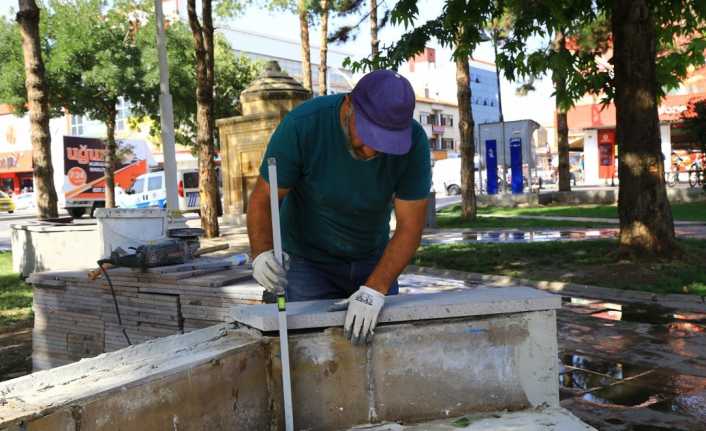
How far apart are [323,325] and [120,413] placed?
88 centimetres

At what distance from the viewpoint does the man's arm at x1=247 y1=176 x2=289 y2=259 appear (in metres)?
2.95

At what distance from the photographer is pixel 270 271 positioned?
282 cm

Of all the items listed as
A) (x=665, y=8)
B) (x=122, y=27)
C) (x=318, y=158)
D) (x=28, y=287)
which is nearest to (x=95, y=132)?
(x=122, y=27)

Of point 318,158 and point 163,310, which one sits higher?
point 318,158

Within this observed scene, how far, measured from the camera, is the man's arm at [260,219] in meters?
2.95

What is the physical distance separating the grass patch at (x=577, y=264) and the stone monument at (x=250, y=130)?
7602mm

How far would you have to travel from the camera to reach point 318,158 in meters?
2.92

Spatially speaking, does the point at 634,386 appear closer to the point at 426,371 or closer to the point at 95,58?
the point at 426,371

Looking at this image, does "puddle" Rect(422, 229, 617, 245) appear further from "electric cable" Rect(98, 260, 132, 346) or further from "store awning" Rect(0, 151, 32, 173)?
"store awning" Rect(0, 151, 32, 173)

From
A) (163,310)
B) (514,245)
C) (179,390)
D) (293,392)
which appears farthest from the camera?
(514,245)

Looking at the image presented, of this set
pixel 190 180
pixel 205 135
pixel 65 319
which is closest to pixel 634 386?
Answer: pixel 65 319

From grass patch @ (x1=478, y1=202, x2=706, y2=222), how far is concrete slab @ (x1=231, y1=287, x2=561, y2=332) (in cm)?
1431

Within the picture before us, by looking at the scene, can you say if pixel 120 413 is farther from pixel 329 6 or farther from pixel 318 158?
pixel 329 6

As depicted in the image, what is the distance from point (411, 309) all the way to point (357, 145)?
726 mm
